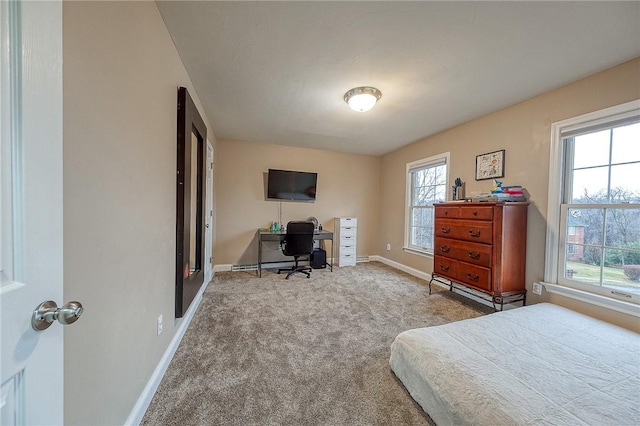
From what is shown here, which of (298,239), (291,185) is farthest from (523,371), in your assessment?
(291,185)

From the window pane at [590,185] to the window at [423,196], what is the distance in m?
1.36

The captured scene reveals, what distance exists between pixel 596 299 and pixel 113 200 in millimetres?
3446

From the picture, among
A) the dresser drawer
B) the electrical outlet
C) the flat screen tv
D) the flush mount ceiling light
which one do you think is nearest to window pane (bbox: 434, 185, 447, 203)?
the dresser drawer

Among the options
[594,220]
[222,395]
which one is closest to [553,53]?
[594,220]

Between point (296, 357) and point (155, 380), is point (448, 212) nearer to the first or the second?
point (296, 357)

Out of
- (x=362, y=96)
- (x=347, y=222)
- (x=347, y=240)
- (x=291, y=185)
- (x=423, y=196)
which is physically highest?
(x=362, y=96)

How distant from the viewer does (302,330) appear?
2.14m

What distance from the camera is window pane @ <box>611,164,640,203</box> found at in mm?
1807

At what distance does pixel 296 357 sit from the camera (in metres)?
1.76

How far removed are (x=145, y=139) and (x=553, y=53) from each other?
288 centimetres

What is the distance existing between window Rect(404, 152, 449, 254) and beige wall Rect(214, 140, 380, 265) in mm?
980

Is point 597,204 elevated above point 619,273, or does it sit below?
above

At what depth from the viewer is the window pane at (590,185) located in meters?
1.98

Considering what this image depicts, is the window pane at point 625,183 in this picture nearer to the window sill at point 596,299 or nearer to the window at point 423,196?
the window sill at point 596,299
